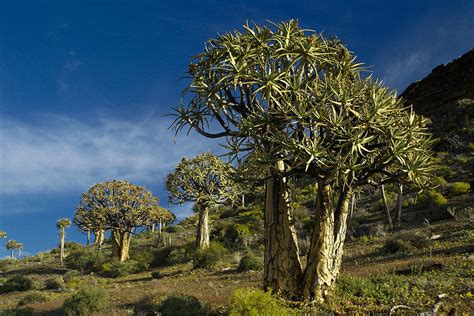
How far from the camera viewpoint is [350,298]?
10953 millimetres

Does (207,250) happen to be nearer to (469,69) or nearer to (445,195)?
(445,195)

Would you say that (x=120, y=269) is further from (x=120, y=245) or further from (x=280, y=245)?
(x=280, y=245)

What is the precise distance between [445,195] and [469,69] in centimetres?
4142

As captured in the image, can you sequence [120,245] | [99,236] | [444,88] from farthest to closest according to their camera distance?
[444,88], [99,236], [120,245]

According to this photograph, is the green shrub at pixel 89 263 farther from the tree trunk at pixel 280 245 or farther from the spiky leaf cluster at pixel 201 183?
the tree trunk at pixel 280 245

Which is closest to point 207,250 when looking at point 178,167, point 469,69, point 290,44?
point 178,167

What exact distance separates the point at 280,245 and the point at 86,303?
24.8 ft

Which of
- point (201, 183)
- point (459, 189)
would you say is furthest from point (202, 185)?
point (459, 189)

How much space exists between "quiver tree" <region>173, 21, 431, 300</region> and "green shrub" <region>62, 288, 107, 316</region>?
6.70 meters

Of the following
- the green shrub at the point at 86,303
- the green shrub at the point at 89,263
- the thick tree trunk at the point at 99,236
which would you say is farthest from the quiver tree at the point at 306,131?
the thick tree trunk at the point at 99,236

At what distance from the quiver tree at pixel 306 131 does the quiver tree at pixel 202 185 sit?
2069 centimetres

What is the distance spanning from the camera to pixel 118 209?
124ft

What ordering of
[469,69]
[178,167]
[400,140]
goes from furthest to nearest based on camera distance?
[469,69], [178,167], [400,140]

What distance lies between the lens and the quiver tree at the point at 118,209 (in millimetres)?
37125
